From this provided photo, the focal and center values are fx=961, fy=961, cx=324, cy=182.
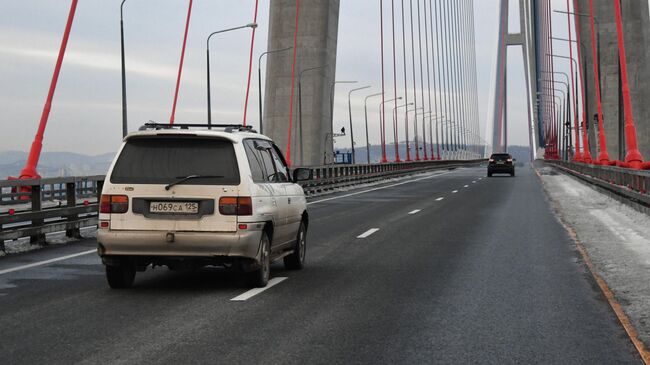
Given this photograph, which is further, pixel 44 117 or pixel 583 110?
pixel 583 110

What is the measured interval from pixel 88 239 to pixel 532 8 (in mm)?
145273

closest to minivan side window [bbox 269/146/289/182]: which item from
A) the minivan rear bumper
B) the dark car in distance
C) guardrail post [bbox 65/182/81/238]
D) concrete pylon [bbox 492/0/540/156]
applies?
the minivan rear bumper

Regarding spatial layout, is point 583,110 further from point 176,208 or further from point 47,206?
point 176,208

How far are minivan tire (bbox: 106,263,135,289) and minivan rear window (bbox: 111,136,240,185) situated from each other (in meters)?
0.96

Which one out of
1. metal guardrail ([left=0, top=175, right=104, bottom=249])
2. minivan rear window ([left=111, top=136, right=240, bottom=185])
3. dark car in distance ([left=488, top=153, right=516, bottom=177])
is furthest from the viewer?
dark car in distance ([left=488, top=153, right=516, bottom=177])

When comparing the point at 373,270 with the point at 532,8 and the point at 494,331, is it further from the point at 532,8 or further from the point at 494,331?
the point at 532,8

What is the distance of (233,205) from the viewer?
9539 millimetres

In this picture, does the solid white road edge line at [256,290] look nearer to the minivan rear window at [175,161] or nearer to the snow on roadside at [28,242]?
the minivan rear window at [175,161]

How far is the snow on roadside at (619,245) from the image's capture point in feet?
29.7

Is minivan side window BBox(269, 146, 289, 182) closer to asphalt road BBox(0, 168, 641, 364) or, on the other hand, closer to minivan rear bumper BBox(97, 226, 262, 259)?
asphalt road BBox(0, 168, 641, 364)

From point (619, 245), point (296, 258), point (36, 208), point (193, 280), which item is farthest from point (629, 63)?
point (193, 280)

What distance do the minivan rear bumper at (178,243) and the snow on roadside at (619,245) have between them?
372 cm

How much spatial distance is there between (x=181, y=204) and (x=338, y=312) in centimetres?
208

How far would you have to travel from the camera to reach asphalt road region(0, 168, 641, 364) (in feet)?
22.0
